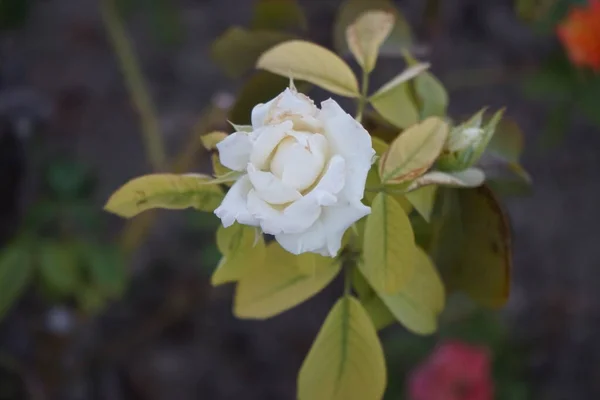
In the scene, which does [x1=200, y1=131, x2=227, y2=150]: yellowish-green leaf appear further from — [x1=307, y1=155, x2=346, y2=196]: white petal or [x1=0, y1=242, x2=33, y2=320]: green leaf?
[x1=0, y1=242, x2=33, y2=320]: green leaf

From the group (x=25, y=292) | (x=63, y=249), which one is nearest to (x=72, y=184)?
(x=63, y=249)

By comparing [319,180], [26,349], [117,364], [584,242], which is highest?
[319,180]

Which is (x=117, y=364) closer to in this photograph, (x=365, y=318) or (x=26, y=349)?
(x=26, y=349)

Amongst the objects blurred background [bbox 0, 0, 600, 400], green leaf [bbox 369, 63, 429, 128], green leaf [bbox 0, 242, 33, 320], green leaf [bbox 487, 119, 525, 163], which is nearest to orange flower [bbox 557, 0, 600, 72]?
blurred background [bbox 0, 0, 600, 400]

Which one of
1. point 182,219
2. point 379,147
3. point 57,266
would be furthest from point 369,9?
point 182,219

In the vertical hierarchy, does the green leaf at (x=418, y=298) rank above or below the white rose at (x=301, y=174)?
below

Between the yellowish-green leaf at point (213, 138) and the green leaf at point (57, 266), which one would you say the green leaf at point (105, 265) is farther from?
the yellowish-green leaf at point (213, 138)

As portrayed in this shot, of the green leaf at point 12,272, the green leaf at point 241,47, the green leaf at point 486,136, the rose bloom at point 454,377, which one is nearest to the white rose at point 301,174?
the green leaf at point 486,136
